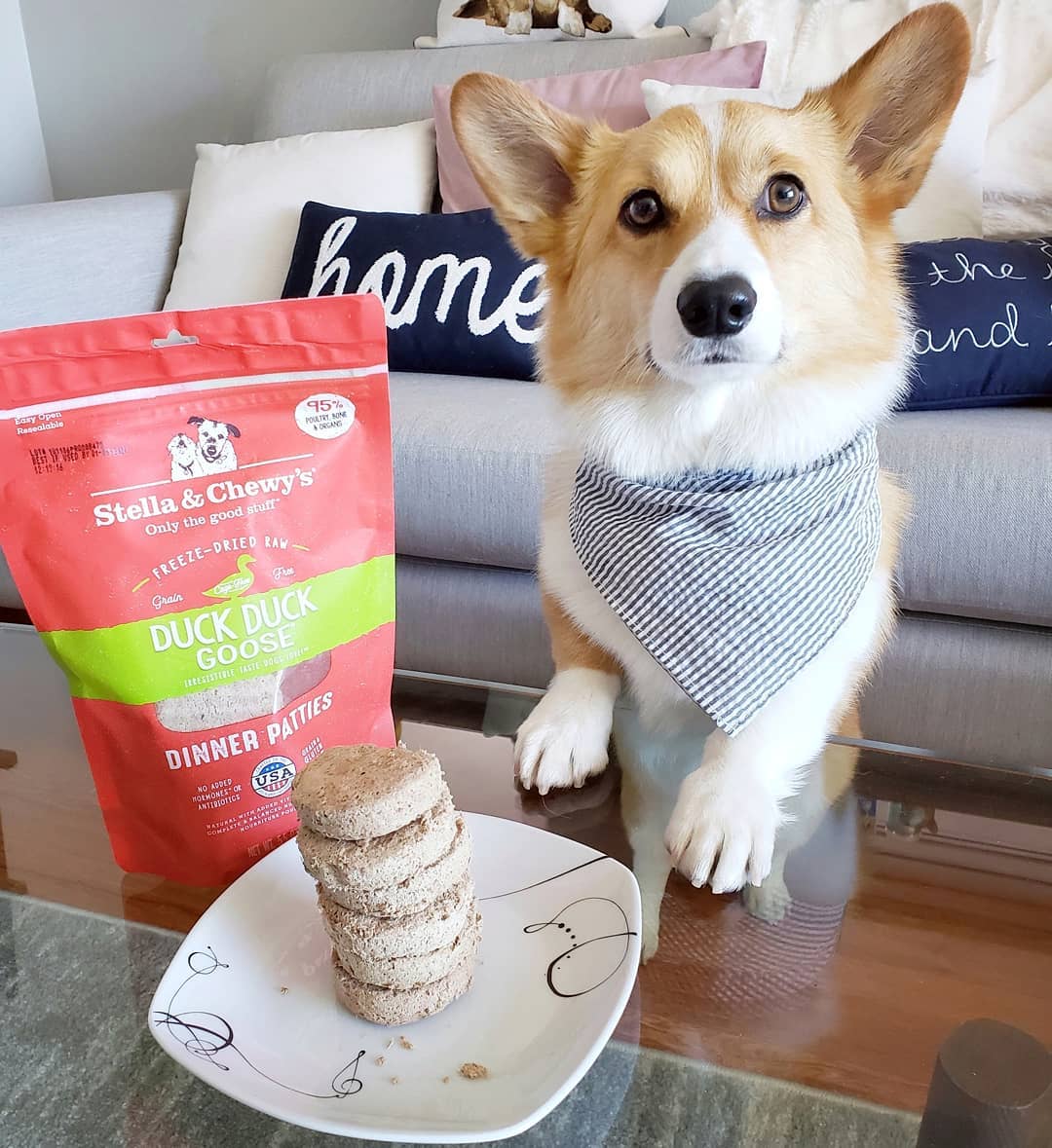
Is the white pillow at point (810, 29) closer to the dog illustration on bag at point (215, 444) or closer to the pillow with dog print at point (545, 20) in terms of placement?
the pillow with dog print at point (545, 20)

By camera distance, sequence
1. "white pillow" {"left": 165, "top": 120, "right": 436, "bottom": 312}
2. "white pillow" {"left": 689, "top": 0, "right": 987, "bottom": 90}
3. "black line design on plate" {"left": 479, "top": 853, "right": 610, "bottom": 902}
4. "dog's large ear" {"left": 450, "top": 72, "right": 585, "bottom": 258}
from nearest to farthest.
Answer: "black line design on plate" {"left": 479, "top": 853, "right": 610, "bottom": 902}, "dog's large ear" {"left": 450, "top": 72, "right": 585, "bottom": 258}, "white pillow" {"left": 689, "top": 0, "right": 987, "bottom": 90}, "white pillow" {"left": 165, "top": 120, "right": 436, "bottom": 312}

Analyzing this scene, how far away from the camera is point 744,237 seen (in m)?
0.78

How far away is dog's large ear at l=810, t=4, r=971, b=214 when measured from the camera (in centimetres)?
79

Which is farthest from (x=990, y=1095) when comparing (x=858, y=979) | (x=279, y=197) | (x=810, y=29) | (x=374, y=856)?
(x=279, y=197)

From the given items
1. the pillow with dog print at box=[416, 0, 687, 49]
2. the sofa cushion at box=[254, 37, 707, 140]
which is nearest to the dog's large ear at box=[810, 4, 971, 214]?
the sofa cushion at box=[254, 37, 707, 140]

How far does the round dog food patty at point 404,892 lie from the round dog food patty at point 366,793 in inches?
1.2

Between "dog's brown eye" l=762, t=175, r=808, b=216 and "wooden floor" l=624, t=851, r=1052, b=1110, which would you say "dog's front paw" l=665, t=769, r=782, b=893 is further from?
"dog's brown eye" l=762, t=175, r=808, b=216

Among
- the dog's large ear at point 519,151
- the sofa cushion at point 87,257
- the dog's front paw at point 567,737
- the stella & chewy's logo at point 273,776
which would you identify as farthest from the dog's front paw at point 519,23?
the stella & chewy's logo at point 273,776

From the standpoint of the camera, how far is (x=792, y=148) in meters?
0.86

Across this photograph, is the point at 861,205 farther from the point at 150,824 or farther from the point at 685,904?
the point at 150,824

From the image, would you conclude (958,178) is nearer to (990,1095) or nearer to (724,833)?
(724,833)

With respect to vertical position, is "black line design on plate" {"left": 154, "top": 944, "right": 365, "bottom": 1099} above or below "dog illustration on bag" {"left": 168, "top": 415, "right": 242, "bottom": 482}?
below

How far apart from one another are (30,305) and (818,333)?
1545 millimetres

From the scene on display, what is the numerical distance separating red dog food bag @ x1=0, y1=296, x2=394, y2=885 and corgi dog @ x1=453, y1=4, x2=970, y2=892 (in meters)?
0.21
